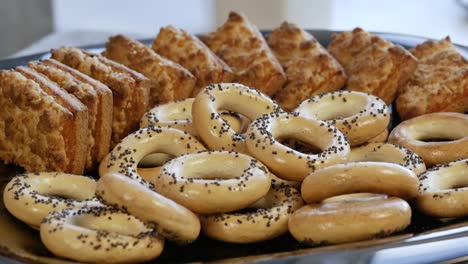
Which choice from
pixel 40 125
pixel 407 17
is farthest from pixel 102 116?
pixel 407 17

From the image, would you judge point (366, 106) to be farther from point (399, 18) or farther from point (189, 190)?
point (399, 18)

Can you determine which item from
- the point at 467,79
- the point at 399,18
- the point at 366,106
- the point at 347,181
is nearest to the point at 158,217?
the point at 347,181

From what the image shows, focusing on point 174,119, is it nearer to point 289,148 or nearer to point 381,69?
point 289,148

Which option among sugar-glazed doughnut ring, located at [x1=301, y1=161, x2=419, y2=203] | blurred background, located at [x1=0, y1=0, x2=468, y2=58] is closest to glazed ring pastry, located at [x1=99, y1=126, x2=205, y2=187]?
sugar-glazed doughnut ring, located at [x1=301, y1=161, x2=419, y2=203]

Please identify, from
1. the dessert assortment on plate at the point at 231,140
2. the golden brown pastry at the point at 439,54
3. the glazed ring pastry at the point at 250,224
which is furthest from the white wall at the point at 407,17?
the glazed ring pastry at the point at 250,224

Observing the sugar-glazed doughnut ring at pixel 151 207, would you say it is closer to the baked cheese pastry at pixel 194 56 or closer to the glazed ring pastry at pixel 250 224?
the glazed ring pastry at pixel 250 224

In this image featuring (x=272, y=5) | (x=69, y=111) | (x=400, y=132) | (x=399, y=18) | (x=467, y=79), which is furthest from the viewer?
(x=399, y=18)
